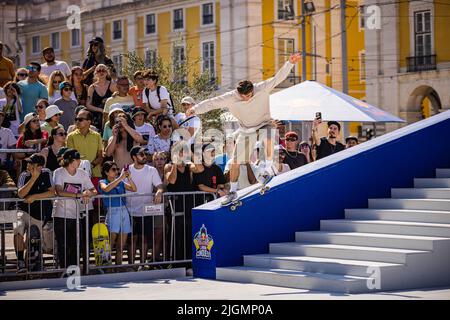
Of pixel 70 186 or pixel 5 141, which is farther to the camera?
pixel 5 141

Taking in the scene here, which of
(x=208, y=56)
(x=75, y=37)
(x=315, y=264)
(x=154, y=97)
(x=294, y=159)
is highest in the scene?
(x=75, y=37)

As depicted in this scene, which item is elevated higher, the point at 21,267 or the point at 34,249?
the point at 34,249

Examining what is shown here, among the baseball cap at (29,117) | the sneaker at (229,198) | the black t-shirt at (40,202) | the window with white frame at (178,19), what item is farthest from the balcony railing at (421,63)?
the black t-shirt at (40,202)

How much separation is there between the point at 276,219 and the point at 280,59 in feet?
170

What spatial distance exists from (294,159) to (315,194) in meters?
2.50

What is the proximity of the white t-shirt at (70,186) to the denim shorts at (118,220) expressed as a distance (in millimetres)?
333

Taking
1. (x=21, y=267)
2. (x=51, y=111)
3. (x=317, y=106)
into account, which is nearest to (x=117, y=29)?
(x=317, y=106)

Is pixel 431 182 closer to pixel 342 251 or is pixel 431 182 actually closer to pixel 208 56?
pixel 342 251

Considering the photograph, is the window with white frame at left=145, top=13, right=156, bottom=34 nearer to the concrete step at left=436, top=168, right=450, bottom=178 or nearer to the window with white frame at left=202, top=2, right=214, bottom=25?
the window with white frame at left=202, top=2, right=214, bottom=25

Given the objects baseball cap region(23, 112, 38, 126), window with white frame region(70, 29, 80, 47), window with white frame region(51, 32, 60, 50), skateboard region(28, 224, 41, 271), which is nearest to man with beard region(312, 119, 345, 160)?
baseball cap region(23, 112, 38, 126)

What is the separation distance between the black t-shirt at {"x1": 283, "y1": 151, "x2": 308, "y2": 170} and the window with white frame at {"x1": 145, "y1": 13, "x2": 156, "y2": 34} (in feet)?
177

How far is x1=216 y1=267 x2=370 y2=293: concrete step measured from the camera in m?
12.3

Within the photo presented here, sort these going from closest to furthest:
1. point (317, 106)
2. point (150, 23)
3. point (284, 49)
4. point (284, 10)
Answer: point (317, 106) < point (284, 10) < point (284, 49) < point (150, 23)

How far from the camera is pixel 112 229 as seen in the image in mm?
14422
